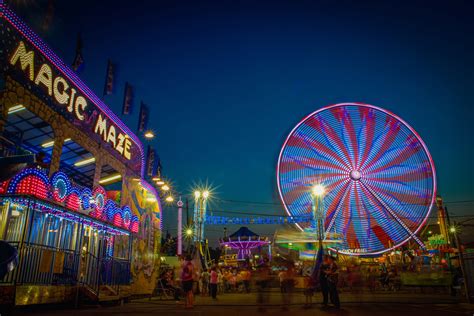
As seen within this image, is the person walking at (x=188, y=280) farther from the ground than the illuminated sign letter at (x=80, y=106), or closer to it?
closer to it

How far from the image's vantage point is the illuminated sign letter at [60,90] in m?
10.6

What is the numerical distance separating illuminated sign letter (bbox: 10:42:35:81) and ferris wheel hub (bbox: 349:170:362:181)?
1924 cm

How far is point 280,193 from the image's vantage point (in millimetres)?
22703

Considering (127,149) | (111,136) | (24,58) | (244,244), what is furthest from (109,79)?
(244,244)

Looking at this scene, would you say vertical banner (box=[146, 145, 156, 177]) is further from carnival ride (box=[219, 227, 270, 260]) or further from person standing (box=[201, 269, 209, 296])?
carnival ride (box=[219, 227, 270, 260])

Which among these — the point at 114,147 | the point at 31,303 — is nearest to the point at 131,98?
the point at 114,147

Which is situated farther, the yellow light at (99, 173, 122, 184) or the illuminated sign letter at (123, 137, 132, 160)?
the illuminated sign letter at (123, 137, 132, 160)

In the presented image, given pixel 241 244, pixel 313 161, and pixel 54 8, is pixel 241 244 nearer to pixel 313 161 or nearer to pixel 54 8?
pixel 313 161

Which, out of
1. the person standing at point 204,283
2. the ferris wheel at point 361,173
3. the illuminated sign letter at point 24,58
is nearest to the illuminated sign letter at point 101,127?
the illuminated sign letter at point 24,58

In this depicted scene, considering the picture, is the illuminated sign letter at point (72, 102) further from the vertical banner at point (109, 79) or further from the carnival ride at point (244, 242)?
the carnival ride at point (244, 242)

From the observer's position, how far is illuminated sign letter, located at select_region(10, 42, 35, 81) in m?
8.78

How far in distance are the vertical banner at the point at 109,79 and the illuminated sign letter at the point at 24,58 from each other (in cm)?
518

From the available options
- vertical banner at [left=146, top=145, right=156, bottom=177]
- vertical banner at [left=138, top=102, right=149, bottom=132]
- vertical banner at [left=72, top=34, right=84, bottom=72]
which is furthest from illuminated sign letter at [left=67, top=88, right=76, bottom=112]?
vertical banner at [left=146, top=145, right=156, bottom=177]

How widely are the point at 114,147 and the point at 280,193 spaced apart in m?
11.2
